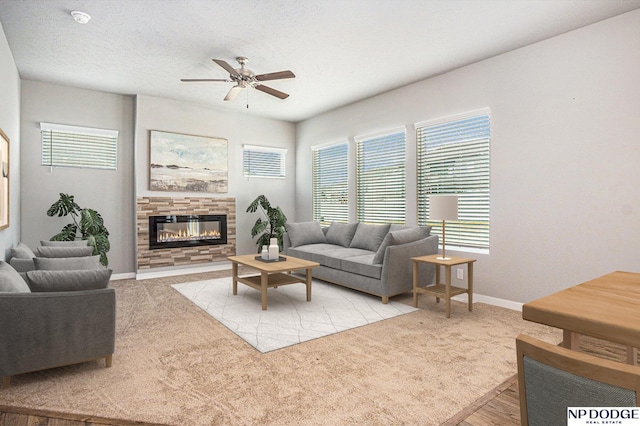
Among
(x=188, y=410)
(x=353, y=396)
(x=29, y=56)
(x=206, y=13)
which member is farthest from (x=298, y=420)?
(x=29, y=56)

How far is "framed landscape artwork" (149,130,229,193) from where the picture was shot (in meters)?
6.07

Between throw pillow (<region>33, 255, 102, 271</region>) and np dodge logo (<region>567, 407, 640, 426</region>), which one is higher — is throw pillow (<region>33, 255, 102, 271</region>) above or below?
below

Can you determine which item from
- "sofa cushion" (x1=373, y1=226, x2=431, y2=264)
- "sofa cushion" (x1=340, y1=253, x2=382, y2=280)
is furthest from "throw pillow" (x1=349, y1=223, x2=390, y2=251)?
"sofa cushion" (x1=373, y1=226, x2=431, y2=264)

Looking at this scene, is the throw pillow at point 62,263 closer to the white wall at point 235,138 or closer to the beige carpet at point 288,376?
the beige carpet at point 288,376

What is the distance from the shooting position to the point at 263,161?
7445mm

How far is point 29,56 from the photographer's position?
4.33 m

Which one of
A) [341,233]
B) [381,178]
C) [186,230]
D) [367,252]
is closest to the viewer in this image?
[367,252]

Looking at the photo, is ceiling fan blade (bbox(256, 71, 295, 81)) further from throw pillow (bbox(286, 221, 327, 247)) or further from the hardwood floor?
the hardwood floor

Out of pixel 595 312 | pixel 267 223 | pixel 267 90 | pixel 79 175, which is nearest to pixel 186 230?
pixel 267 223

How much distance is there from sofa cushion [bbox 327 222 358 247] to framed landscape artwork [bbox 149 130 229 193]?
2.27 m

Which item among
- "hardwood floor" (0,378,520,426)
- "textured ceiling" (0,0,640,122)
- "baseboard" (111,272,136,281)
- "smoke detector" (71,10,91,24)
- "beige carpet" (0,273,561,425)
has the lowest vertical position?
"hardwood floor" (0,378,520,426)

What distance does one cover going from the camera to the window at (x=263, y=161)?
7203 mm

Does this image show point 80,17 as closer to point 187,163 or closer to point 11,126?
point 11,126

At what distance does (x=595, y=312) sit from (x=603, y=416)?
63cm
